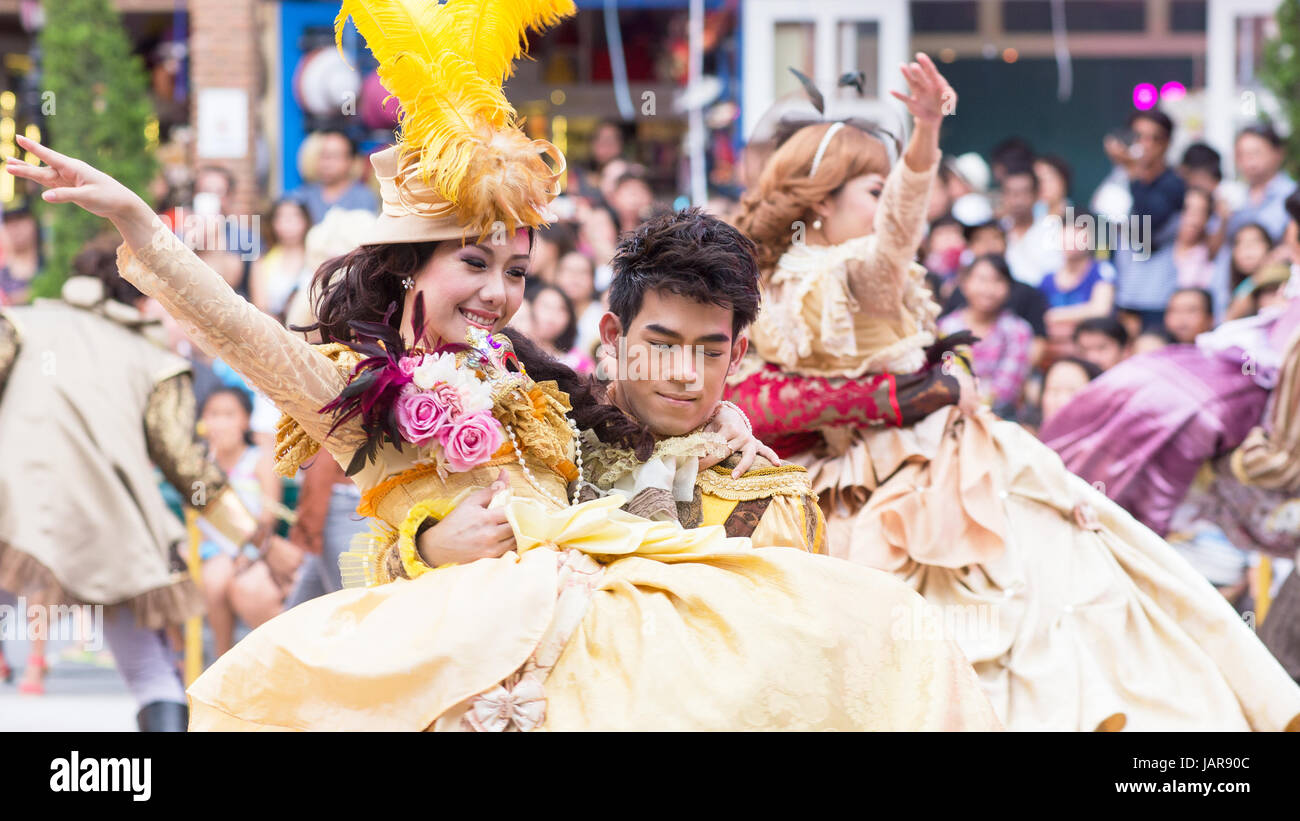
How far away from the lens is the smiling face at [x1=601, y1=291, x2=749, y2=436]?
268 cm

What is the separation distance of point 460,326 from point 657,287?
0.36 metres

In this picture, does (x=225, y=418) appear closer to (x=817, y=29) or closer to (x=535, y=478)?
(x=535, y=478)

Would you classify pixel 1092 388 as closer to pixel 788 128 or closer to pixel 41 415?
pixel 788 128

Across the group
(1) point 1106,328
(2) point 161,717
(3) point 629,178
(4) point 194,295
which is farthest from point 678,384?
(3) point 629,178

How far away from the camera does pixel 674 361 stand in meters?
2.69

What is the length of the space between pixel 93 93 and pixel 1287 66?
7139 mm

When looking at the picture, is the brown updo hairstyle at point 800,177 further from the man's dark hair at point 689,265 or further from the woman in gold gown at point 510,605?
the woman in gold gown at point 510,605

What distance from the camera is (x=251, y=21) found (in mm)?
10766

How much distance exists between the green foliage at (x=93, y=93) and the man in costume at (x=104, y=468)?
13.8 feet

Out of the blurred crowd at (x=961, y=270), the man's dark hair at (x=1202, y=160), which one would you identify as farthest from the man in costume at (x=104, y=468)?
the man's dark hair at (x=1202, y=160)

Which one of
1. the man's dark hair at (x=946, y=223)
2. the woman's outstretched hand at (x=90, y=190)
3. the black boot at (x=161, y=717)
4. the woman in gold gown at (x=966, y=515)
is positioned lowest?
the black boot at (x=161, y=717)

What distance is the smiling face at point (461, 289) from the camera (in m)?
2.67

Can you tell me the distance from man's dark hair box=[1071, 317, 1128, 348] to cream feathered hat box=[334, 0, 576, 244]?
4.42m
